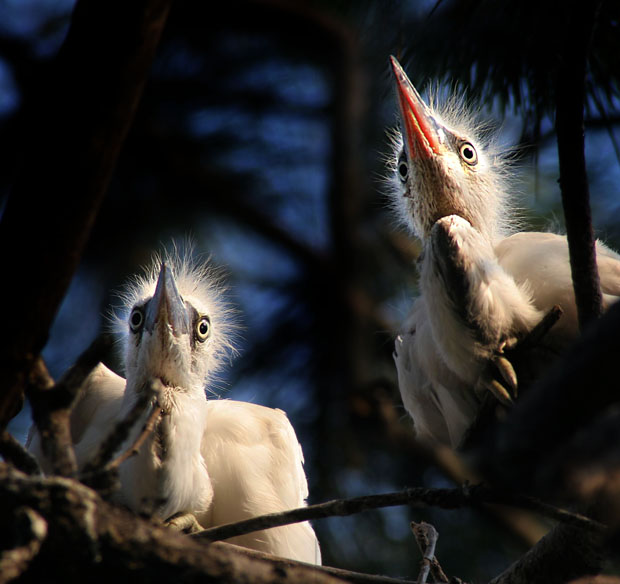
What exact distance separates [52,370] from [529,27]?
7.52ft

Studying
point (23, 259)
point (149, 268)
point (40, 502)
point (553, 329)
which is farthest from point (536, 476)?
point (149, 268)

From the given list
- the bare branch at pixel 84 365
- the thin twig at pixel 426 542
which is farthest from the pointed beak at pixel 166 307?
the bare branch at pixel 84 365

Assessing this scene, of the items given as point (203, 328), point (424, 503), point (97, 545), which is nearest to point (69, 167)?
point (97, 545)

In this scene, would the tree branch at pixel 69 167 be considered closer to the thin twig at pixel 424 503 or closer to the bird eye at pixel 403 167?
the thin twig at pixel 424 503

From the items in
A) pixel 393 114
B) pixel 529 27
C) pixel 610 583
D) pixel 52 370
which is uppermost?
pixel 393 114

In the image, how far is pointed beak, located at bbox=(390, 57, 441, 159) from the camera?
6.16 feet

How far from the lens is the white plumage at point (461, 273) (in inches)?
65.2

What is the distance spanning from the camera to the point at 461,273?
1.62 meters

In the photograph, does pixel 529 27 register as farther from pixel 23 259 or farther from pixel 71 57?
pixel 23 259

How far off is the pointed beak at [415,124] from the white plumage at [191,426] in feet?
2.54

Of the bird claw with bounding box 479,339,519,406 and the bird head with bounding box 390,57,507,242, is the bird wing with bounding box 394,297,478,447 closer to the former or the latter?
the bird claw with bounding box 479,339,519,406

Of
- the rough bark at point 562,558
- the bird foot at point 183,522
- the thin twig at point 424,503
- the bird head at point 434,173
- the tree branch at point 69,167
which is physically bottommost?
the rough bark at point 562,558

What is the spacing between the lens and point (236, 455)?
8.25ft

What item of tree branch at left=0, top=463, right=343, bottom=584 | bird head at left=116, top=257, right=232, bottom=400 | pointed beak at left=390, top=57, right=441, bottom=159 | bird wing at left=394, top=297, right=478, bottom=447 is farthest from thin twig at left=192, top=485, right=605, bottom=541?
pointed beak at left=390, top=57, right=441, bottom=159
